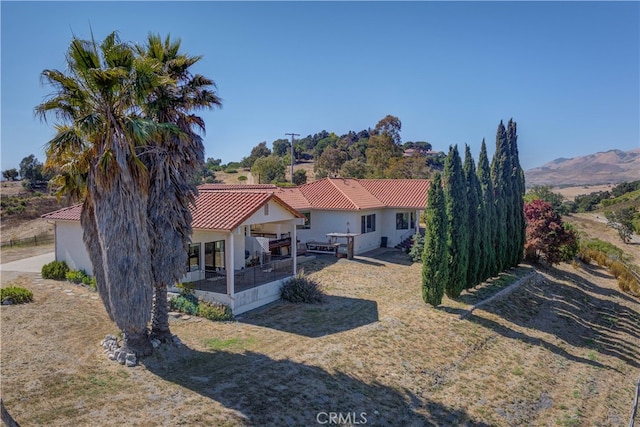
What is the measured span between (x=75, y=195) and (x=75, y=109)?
265 cm

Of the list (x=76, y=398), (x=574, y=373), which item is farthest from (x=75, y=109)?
(x=574, y=373)

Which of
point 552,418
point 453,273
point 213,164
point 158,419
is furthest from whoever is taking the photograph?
point 213,164

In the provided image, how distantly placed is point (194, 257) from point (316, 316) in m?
6.21

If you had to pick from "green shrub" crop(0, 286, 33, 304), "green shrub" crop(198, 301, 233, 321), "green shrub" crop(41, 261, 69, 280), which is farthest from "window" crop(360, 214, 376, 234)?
"green shrub" crop(0, 286, 33, 304)

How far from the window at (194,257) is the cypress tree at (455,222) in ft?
37.1

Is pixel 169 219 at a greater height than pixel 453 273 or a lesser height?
greater

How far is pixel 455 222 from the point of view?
19469mm

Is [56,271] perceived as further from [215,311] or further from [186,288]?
[215,311]

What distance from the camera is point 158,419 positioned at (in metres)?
8.66

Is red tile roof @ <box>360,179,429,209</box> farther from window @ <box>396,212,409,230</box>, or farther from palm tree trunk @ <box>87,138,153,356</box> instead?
palm tree trunk @ <box>87,138,153,356</box>

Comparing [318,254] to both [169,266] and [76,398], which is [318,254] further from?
[76,398]

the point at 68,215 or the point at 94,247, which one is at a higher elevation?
the point at 68,215

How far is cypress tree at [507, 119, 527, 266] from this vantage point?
2760 centimetres

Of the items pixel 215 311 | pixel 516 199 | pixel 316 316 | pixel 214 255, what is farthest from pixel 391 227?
pixel 215 311
